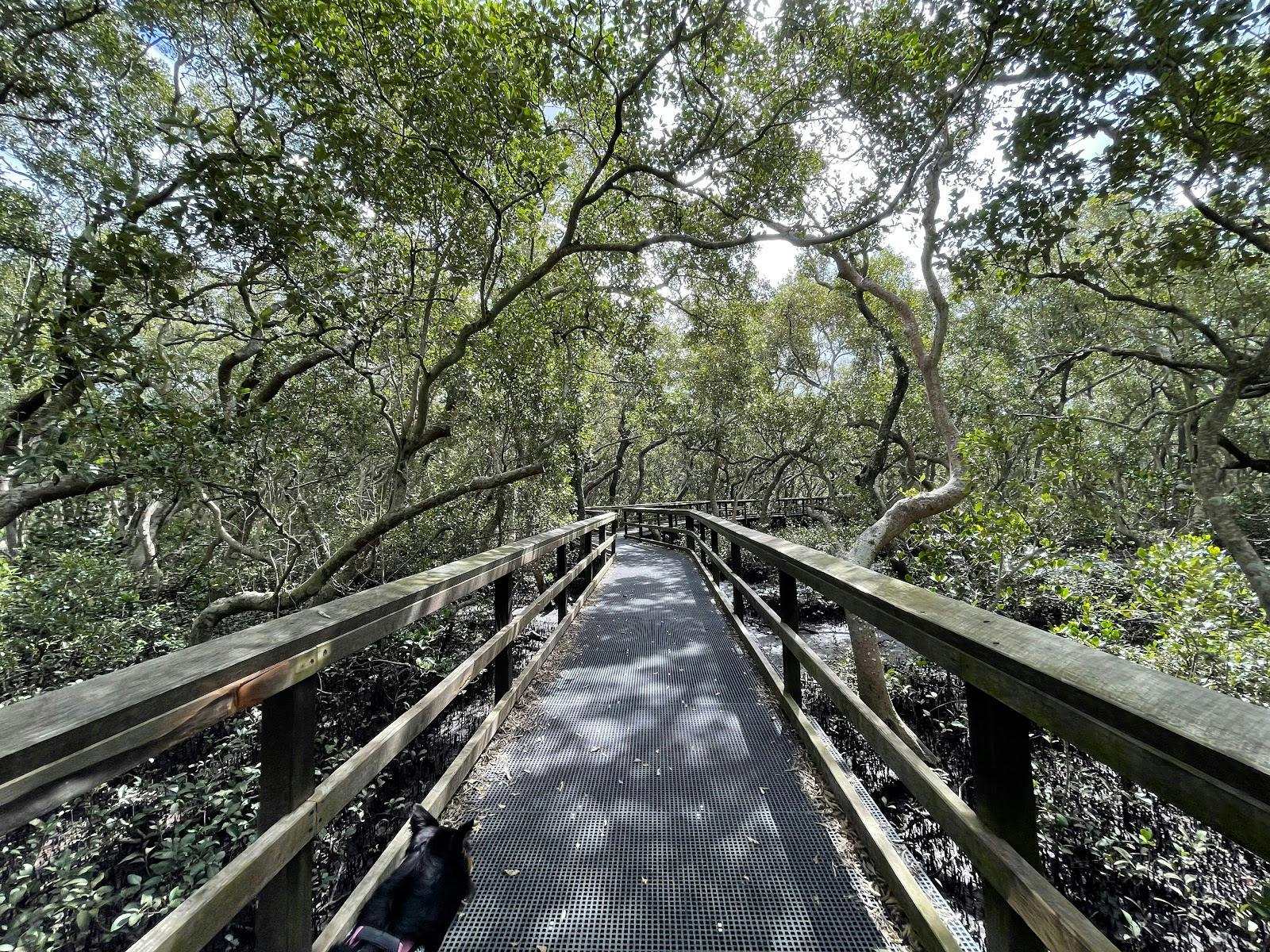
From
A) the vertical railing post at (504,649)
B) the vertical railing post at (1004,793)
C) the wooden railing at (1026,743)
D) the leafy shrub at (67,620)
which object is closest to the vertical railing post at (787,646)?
the wooden railing at (1026,743)

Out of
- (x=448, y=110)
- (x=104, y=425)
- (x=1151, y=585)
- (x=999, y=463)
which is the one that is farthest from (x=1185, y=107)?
(x=999, y=463)

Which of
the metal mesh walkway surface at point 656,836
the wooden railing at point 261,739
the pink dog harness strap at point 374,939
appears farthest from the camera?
the metal mesh walkway surface at point 656,836

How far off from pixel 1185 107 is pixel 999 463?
853 centimetres

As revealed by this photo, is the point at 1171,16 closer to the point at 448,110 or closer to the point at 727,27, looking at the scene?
the point at 727,27

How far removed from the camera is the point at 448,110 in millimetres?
4242

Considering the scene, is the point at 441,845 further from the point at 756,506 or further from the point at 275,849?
the point at 756,506

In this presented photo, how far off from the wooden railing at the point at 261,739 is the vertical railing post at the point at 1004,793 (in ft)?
4.91

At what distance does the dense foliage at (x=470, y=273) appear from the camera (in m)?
3.33

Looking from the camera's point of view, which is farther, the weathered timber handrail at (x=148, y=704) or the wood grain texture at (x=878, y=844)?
the wood grain texture at (x=878, y=844)

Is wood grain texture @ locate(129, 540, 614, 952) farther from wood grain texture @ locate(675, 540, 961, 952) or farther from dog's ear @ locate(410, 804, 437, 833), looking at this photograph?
wood grain texture @ locate(675, 540, 961, 952)

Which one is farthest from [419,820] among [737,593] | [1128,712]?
[737,593]

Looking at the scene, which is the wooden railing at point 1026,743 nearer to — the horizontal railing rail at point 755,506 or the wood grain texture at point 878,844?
the wood grain texture at point 878,844

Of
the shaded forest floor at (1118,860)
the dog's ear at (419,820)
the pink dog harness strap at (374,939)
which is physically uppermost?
the dog's ear at (419,820)

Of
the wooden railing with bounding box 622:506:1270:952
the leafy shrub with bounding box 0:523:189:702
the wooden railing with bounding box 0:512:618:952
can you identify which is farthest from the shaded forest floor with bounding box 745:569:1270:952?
the leafy shrub with bounding box 0:523:189:702
